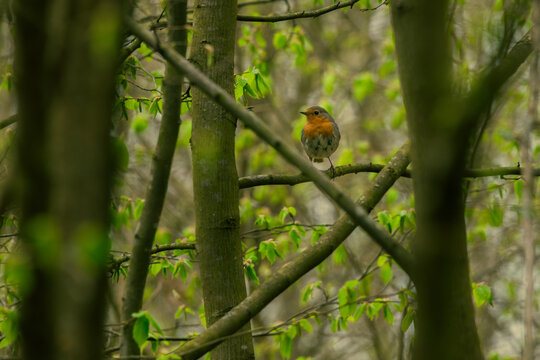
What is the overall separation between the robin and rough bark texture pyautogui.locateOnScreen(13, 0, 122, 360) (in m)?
6.95

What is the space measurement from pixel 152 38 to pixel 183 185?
10.9 metres

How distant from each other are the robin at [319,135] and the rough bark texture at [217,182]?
15.1 feet

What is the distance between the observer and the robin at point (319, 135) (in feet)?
28.1

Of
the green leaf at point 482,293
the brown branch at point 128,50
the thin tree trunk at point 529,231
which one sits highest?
the brown branch at point 128,50

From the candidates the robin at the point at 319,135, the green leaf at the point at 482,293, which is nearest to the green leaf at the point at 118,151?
the green leaf at the point at 482,293

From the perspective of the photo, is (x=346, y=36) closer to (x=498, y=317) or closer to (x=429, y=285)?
(x=498, y=317)

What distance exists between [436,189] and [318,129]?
23.1 ft

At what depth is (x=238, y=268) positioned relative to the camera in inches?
149

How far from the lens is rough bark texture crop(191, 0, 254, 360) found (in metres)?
3.70

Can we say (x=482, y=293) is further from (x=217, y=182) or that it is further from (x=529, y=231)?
(x=529, y=231)

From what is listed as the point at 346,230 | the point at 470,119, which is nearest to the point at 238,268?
the point at 346,230

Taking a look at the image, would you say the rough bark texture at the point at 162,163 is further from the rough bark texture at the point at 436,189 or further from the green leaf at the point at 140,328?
the rough bark texture at the point at 436,189

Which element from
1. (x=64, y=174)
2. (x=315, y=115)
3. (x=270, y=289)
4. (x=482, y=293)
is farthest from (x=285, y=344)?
(x=315, y=115)

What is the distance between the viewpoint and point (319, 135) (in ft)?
28.2
